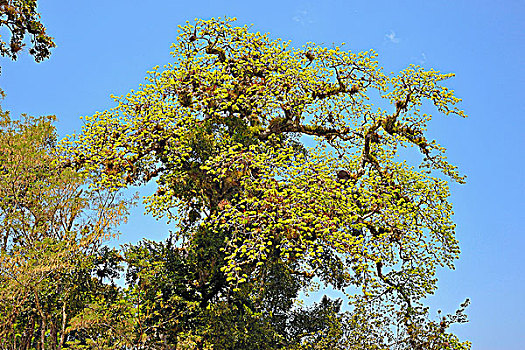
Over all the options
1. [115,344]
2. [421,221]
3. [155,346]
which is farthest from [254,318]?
[421,221]

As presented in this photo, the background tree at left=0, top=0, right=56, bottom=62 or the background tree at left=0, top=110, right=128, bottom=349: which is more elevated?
the background tree at left=0, top=0, right=56, bottom=62

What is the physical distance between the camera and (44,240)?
1198 centimetres

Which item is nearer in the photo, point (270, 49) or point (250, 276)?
point (250, 276)

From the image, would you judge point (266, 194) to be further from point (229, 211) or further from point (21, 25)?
point (21, 25)

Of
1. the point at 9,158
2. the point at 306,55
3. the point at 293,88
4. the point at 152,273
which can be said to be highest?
the point at 306,55

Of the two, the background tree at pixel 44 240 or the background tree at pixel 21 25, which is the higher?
the background tree at pixel 21 25

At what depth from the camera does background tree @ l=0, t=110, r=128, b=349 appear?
11930mm

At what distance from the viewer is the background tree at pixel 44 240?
11.9 metres

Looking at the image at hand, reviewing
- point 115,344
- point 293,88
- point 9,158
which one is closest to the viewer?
point 115,344

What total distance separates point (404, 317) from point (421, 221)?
10.3 ft

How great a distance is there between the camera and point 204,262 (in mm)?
14031

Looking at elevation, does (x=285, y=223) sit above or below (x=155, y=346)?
above

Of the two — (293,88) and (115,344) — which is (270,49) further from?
(115,344)

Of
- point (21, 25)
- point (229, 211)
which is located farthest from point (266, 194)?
point (21, 25)
